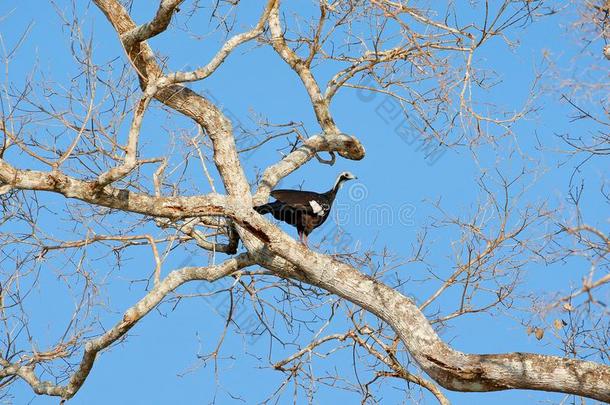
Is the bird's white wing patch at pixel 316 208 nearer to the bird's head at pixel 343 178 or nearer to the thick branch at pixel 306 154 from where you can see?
the thick branch at pixel 306 154

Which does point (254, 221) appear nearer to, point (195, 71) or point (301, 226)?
point (195, 71)

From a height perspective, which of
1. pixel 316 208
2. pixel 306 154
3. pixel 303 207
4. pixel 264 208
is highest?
pixel 306 154

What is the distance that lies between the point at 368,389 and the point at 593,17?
3.29 meters

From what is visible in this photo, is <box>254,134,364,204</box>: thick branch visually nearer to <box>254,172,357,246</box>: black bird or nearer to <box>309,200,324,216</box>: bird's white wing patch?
<box>254,172,357,246</box>: black bird

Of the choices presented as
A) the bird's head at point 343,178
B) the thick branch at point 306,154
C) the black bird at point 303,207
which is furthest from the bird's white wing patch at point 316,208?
the bird's head at point 343,178

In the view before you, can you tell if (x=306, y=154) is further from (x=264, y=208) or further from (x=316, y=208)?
(x=264, y=208)

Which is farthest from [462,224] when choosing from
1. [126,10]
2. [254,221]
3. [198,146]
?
[126,10]

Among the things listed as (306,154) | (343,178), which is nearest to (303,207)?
(306,154)

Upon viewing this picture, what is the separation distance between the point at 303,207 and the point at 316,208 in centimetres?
26

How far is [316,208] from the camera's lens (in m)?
7.12

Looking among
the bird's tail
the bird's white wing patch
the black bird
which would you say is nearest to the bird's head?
the black bird

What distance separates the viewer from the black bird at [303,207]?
651 centimetres

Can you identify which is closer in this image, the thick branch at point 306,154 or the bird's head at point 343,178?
the thick branch at point 306,154

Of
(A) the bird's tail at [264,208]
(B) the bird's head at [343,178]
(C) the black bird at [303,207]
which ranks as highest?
(B) the bird's head at [343,178]
